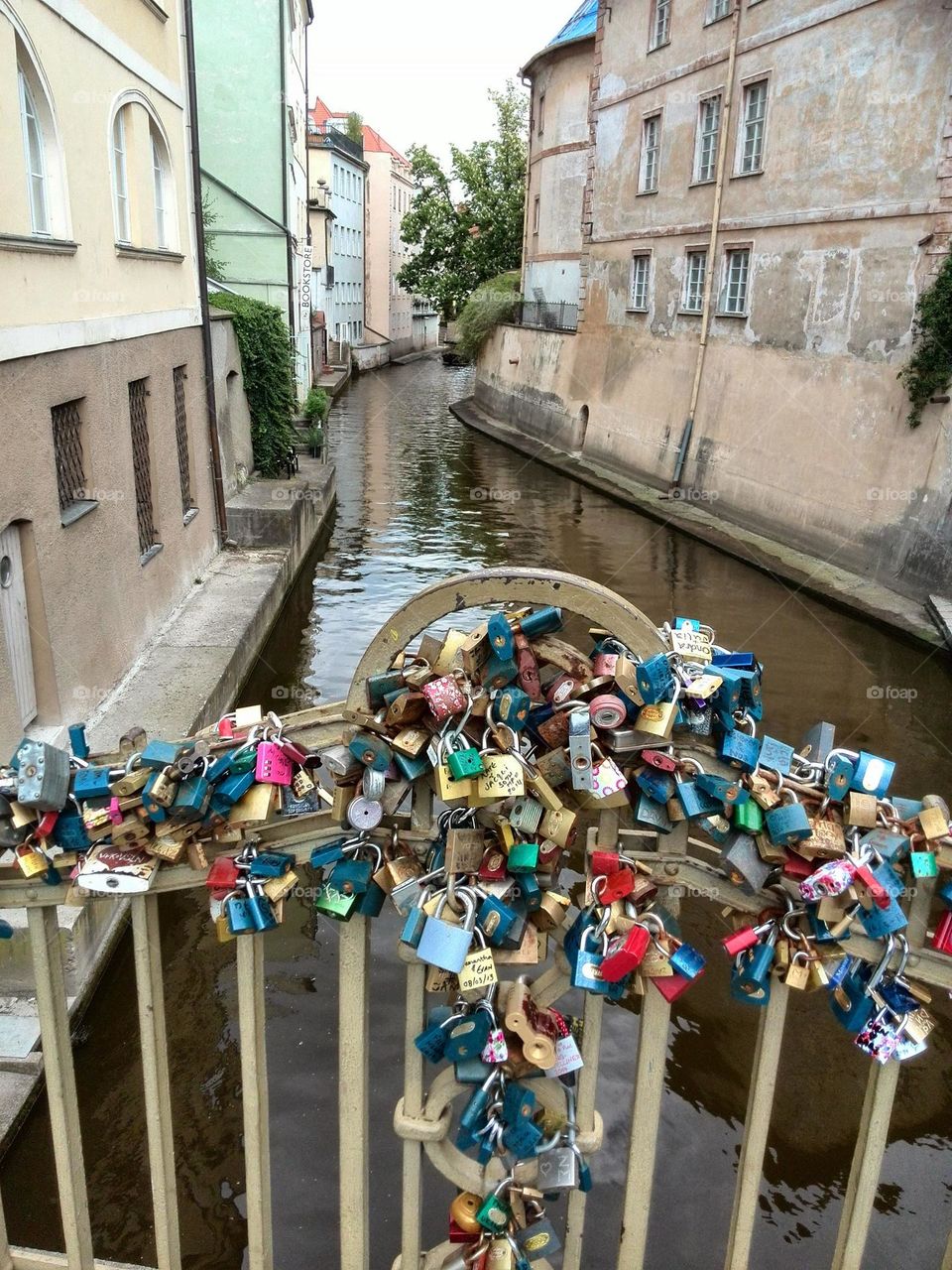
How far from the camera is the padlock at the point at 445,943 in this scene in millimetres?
1768

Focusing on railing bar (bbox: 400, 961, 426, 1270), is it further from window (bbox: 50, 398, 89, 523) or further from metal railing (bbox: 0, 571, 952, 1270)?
window (bbox: 50, 398, 89, 523)

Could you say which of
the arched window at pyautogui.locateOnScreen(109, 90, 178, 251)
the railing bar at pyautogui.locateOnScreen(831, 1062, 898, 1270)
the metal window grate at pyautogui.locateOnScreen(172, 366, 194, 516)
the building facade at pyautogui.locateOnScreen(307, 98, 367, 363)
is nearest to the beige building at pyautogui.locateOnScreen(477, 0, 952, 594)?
the metal window grate at pyautogui.locateOnScreen(172, 366, 194, 516)

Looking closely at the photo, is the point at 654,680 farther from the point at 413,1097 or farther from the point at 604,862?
the point at 413,1097

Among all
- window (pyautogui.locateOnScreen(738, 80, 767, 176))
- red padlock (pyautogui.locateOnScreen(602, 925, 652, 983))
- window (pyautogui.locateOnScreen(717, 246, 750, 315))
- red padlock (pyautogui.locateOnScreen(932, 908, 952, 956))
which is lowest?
red padlock (pyautogui.locateOnScreen(602, 925, 652, 983))

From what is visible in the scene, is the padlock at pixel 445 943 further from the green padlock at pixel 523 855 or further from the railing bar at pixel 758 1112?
the railing bar at pixel 758 1112

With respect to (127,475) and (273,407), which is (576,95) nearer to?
(273,407)

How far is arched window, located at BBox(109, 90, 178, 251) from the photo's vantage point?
953 cm

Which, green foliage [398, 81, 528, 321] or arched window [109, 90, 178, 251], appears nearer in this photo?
arched window [109, 90, 178, 251]

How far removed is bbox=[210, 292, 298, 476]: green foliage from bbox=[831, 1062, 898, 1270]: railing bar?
52.9ft

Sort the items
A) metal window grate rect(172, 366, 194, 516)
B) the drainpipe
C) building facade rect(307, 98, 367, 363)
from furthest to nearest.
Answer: building facade rect(307, 98, 367, 363) < the drainpipe < metal window grate rect(172, 366, 194, 516)

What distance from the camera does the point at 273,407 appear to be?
55.9 ft

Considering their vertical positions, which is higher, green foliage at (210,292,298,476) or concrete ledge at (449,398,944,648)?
green foliage at (210,292,298,476)

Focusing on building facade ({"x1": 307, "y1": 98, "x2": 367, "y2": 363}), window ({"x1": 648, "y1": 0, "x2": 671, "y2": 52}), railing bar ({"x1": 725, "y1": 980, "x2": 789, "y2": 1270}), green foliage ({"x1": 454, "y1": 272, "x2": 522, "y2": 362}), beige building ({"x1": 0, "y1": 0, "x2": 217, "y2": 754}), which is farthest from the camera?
building facade ({"x1": 307, "y1": 98, "x2": 367, "y2": 363})

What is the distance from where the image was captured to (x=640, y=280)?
2316cm
